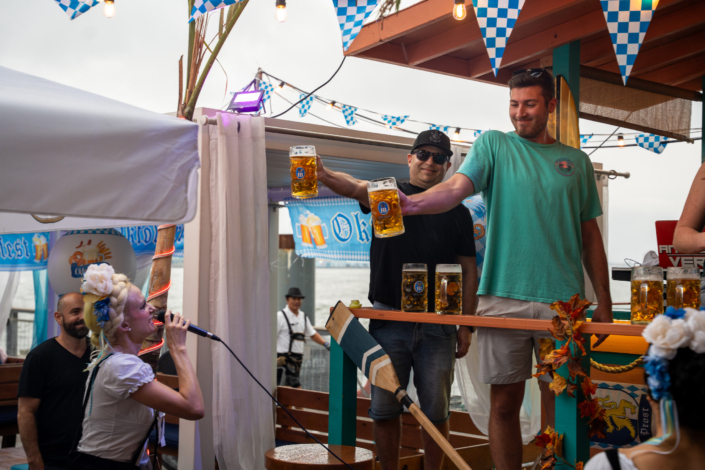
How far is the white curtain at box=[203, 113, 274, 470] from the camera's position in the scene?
3596 millimetres

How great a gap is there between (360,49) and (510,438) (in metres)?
2.82

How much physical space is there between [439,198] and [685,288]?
0.84m

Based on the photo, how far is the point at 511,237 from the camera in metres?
2.16

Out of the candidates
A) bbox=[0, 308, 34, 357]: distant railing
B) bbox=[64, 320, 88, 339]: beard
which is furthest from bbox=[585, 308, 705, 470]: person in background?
bbox=[0, 308, 34, 357]: distant railing

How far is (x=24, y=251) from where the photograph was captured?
6633 millimetres

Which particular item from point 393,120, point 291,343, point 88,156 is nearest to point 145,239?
point 291,343

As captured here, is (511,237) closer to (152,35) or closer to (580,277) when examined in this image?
(580,277)

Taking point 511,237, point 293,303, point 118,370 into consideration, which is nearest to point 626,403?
point 511,237

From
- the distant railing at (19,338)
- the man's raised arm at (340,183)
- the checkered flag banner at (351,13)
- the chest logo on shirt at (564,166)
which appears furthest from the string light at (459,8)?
the distant railing at (19,338)

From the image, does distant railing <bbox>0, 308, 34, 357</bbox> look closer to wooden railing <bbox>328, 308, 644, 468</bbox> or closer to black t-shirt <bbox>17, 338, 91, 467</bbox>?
black t-shirt <bbox>17, 338, 91, 467</bbox>

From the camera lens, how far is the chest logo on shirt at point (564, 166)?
2.20 meters

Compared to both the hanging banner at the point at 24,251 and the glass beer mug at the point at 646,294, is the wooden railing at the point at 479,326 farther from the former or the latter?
the hanging banner at the point at 24,251

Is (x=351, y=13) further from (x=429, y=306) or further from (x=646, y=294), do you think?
(x=646, y=294)

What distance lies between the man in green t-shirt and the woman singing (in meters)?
1.09
